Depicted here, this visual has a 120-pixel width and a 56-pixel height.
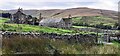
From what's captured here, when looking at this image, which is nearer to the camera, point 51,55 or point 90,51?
point 51,55

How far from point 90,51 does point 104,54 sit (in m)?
0.75

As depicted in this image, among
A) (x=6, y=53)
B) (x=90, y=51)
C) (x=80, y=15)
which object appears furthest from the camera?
(x=80, y=15)

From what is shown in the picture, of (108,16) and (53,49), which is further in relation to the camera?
(108,16)

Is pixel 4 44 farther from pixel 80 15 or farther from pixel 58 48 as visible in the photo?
pixel 80 15

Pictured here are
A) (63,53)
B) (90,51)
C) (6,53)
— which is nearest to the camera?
(6,53)

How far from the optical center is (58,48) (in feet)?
51.7

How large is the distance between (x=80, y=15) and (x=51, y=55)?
131 meters

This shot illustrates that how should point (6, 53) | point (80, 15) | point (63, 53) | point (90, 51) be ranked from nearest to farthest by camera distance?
1. point (6, 53)
2. point (63, 53)
3. point (90, 51)
4. point (80, 15)

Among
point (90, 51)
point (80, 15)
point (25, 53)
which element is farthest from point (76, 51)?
point (80, 15)

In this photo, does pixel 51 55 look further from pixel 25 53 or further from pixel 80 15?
pixel 80 15

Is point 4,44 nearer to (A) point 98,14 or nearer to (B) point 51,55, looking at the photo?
(B) point 51,55

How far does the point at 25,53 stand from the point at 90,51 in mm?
3167

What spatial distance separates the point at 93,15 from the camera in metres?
150

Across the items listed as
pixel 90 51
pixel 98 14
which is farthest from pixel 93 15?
pixel 90 51
